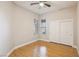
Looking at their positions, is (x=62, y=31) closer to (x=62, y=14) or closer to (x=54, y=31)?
(x=54, y=31)

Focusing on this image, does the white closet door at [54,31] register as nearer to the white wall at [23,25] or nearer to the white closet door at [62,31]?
the white closet door at [62,31]

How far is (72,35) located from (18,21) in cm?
73

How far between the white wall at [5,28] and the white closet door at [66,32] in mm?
667

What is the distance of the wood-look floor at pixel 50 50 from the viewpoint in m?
1.20

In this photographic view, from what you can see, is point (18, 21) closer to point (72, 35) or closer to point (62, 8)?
point (62, 8)

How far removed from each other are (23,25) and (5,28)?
0.77ft

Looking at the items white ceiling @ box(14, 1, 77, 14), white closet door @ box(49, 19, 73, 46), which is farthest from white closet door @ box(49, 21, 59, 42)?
white ceiling @ box(14, 1, 77, 14)

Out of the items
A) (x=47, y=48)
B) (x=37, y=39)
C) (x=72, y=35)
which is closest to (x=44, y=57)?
(x=47, y=48)

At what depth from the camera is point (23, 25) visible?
1.28 meters

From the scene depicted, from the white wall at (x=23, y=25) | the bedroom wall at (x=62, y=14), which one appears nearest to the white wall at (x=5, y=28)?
the white wall at (x=23, y=25)

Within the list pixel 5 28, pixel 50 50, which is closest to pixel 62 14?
pixel 50 50

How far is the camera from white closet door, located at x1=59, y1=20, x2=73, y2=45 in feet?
4.03

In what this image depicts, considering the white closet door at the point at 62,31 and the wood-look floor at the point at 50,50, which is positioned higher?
the white closet door at the point at 62,31

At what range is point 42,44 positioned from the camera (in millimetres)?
1277
